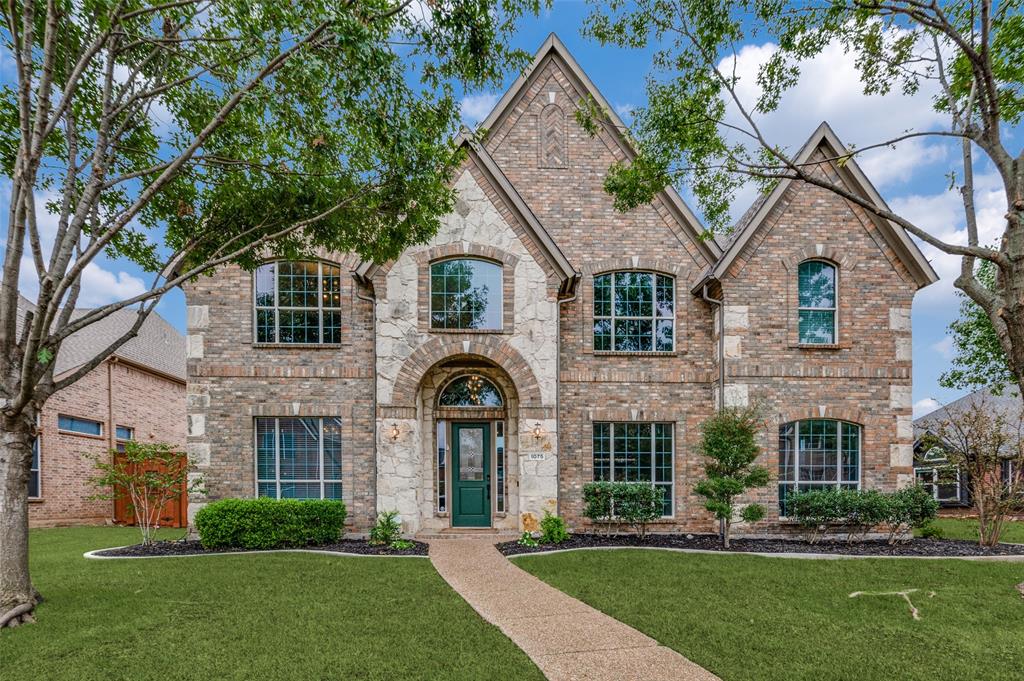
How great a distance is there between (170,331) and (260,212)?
1909cm

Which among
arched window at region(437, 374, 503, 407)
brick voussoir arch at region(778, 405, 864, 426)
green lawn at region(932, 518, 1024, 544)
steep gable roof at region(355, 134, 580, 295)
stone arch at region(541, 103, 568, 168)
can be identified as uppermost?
stone arch at region(541, 103, 568, 168)

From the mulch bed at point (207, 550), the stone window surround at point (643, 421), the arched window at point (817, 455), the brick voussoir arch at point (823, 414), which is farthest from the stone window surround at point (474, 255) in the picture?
the arched window at point (817, 455)

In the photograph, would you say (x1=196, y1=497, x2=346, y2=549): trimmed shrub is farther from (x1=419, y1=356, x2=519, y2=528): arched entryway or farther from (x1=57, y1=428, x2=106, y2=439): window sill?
(x1=57, y1=428, x2=106, y2=439): window sill

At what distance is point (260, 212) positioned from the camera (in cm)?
811

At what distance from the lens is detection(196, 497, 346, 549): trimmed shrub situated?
10.7m

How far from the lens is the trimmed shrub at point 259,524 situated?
35.2 feet

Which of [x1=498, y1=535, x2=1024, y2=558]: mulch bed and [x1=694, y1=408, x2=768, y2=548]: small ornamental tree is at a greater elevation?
[x1=694, y1=408, x2=768, y2=548]: small ornamental tree

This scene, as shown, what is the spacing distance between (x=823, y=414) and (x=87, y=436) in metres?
20.4

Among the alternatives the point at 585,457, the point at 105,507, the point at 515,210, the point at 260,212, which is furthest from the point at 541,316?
the point at 105,507

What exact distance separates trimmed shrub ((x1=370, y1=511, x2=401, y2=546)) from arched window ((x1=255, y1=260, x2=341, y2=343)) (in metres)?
4.01

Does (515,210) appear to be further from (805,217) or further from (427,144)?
(805,217)

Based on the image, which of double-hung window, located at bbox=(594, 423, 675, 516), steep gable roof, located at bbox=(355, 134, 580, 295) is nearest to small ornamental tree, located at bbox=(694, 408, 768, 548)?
double-hung window, located at bbox=(594, 423, 675, 516)

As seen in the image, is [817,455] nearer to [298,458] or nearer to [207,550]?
[298,458]

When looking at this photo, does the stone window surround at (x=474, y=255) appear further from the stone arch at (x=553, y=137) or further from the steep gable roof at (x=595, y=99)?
the steep gable roof at (x=595, y=99)
